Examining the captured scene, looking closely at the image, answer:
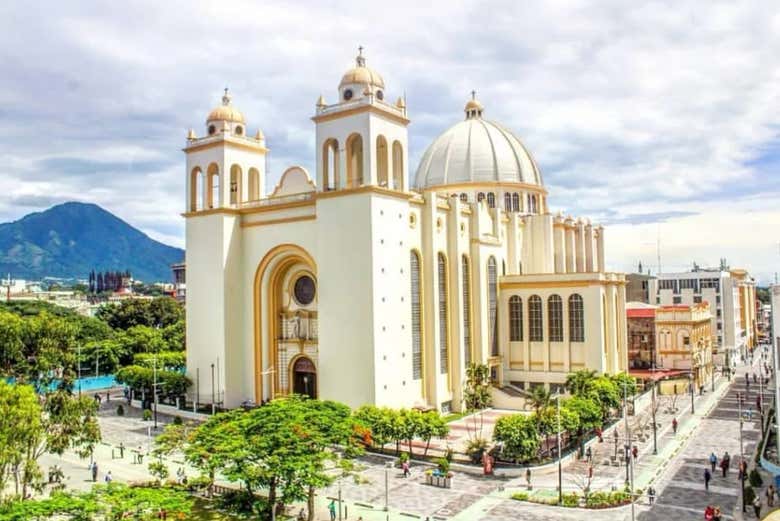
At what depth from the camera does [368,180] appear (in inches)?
1550

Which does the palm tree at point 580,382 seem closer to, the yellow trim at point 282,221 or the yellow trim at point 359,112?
the yellow trim at point 282,221

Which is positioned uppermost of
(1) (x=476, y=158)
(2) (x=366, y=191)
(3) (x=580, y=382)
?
(1) (x=476, y=158)

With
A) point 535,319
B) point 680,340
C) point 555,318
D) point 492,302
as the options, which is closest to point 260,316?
point 492,302

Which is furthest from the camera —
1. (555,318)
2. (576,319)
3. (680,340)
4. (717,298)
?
(717,298)

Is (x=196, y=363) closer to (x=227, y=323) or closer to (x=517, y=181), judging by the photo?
(x=227, y=323)

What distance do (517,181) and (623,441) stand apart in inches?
1016

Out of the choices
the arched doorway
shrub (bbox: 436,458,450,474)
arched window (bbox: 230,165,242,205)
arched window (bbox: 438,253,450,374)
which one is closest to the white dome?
arched window (bbox: 438,253,450,374)

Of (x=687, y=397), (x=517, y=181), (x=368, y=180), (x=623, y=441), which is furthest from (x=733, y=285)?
(x=368, y=180)

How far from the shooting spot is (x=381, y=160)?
4306 cm

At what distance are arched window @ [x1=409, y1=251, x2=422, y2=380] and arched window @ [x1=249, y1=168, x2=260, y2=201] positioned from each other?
14086mm

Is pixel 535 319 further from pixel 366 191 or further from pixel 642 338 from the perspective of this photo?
pixel 642 338

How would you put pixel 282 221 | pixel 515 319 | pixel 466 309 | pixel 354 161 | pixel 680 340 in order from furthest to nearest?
pixel 680 340, pixel 515 319, pixel 466 309, pixel 282 221, pixel 354 161

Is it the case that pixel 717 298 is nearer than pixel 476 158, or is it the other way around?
pixel 476 158

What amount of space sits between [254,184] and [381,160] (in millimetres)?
12007
